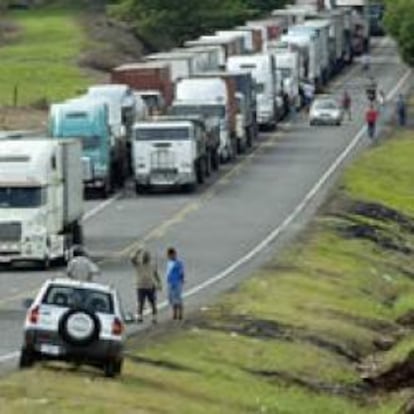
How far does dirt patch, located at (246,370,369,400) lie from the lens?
35.5m

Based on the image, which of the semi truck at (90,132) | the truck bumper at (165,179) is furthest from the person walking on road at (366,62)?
the semi truck at (90,132)

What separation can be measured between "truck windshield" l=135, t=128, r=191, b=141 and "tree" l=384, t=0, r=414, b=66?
35776 mm

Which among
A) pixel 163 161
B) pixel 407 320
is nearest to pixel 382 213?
pixel 163 161

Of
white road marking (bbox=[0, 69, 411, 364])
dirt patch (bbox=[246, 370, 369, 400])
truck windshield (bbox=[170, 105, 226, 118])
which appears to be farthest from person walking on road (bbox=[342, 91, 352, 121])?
dirt patch (bbox=[246, 370, 369, 400])

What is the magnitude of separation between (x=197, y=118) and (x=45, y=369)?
46.4 metres

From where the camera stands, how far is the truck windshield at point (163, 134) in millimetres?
74062

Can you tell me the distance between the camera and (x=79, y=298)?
3152 centimetres

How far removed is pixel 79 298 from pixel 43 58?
291 ft

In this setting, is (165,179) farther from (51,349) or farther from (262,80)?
(51,349)

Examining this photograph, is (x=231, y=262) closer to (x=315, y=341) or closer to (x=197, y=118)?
A: (x=315, y=341)

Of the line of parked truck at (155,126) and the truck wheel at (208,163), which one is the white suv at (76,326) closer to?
the line of parked truck at (155,126)

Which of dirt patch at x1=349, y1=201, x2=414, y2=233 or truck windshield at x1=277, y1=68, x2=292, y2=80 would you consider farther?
truck windshield at x1=277, y1=68, x2=292, y2=80

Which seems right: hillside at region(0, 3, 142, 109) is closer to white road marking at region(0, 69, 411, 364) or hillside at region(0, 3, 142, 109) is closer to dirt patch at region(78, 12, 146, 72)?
dirt patch at region(78, 12, 146, 72)

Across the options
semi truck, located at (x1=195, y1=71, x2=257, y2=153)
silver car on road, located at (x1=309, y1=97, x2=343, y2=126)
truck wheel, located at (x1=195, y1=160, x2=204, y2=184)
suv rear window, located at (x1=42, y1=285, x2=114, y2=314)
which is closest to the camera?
suv rear window, located at (x1=42, y1=285, x2=114, y2=314)
